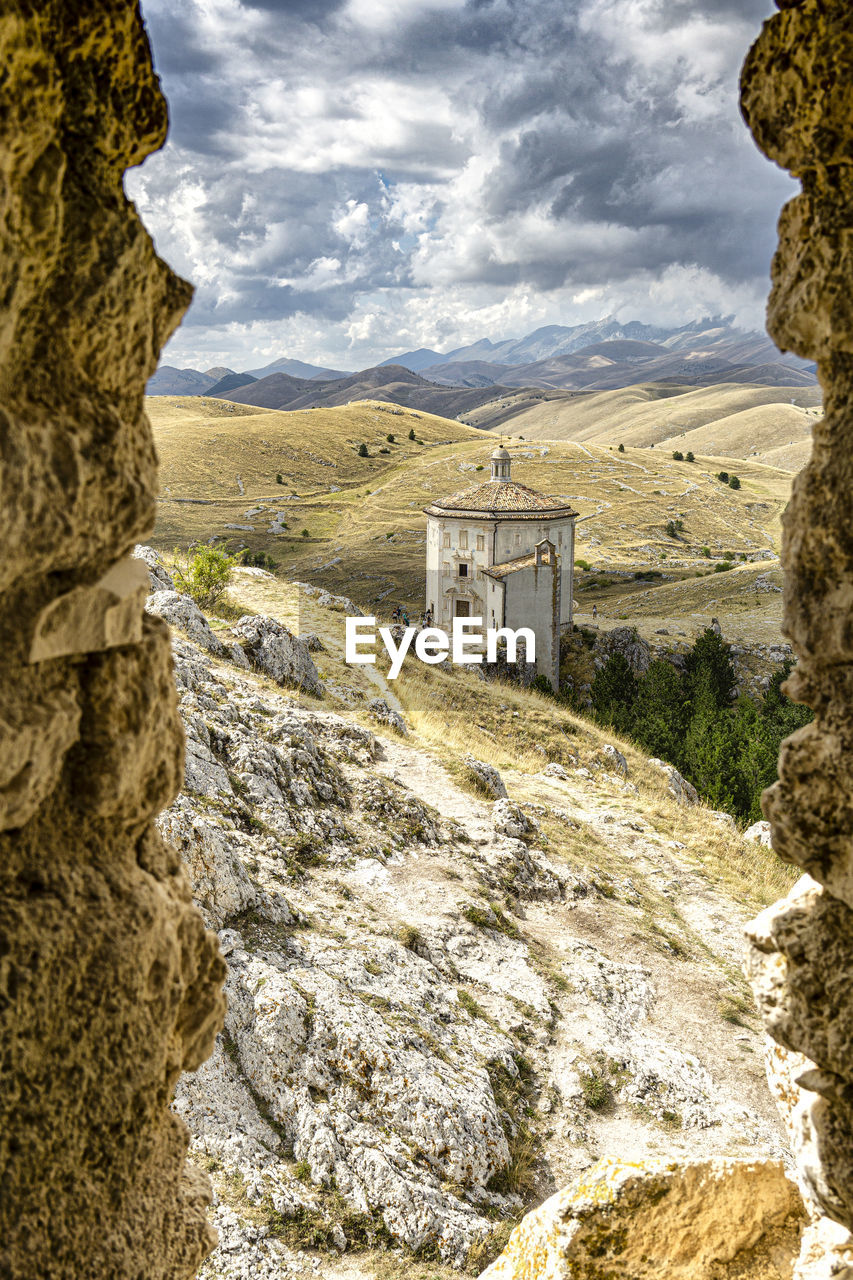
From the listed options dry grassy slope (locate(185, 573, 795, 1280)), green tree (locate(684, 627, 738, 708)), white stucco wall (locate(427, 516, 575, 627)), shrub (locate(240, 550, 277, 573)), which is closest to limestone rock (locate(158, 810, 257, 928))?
dry grassy slope (locate(185, 573, 795, 1280))

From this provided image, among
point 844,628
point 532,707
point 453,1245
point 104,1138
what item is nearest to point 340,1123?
point 453,1245

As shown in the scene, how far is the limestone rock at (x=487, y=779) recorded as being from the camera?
2261 centimetres

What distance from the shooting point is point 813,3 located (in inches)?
159

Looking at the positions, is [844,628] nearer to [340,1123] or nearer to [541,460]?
[340,1123]

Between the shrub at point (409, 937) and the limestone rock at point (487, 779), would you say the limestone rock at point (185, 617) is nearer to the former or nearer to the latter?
the limestone rock at point (487, 779)

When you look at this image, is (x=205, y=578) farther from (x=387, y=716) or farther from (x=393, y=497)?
(x=393, y=497)

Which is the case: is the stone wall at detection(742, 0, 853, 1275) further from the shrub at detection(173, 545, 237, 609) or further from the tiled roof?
the tiled roof

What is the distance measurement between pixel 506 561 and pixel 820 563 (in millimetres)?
50433

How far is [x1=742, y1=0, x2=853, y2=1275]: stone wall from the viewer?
13.4ft

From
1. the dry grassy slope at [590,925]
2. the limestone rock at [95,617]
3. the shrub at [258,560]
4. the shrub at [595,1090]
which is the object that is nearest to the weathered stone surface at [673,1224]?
the dry grassy slope at [590,925]

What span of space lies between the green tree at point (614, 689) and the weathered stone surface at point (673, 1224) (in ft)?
129

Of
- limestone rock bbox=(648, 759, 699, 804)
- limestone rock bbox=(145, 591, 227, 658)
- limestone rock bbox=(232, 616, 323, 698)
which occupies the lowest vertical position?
limestone rock bbox=(648, 759, 699, 804)

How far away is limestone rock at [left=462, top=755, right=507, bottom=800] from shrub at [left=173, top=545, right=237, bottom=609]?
14240 mm

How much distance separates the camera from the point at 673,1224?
6.71m
